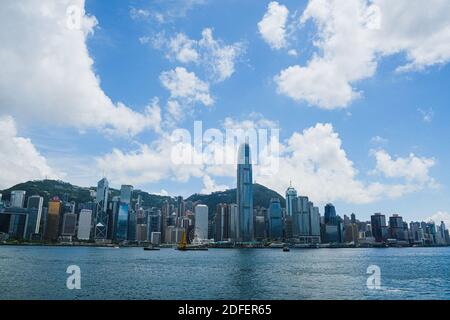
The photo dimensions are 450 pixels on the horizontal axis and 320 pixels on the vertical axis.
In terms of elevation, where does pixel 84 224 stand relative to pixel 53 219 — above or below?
below

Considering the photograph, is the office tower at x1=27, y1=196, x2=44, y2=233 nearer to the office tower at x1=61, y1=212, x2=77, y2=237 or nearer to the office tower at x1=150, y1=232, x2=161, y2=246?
the office tower at x1=61, y1=212, x2=77, y2=237

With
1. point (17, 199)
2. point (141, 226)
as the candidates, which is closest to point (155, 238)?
point (141, 226)

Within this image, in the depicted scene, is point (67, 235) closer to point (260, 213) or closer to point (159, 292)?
point (260, 213)

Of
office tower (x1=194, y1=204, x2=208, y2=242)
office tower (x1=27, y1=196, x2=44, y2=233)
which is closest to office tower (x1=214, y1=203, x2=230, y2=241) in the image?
office tower (x1=194, y1=204, x2=208, y2=242)

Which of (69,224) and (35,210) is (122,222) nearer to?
(69,224)

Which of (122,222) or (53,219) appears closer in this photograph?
(53,219)
